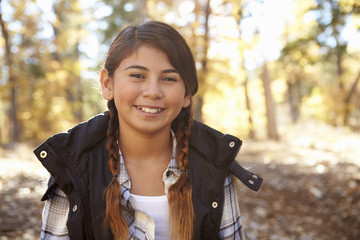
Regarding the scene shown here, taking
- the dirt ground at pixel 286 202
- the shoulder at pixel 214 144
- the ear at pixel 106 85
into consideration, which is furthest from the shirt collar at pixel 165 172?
the dirt ground at pixel 286 202

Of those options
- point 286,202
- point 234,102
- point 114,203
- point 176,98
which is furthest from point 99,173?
point 234,102

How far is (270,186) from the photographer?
5809 mm

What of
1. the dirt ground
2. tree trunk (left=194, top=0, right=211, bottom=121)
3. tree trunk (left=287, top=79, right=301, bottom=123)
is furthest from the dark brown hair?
tree trunk (left=287, top=79, right=301, bottom=123)

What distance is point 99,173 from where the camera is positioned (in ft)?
6.35

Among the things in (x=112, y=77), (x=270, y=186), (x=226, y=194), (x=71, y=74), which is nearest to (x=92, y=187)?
(x=112, y=77)

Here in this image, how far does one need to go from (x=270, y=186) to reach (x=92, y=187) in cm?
463

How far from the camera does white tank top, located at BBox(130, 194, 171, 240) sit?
199 cm

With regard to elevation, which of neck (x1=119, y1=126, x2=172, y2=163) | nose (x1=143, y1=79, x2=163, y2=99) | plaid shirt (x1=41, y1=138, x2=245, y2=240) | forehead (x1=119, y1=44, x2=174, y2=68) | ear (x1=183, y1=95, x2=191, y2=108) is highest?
forehead (x1=119, y1=44, x2=174, y2=68)

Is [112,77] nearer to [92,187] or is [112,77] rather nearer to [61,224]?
[92,187]

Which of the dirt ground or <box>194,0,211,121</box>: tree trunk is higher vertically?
<box>194,0,211,121</box>: tree trunk

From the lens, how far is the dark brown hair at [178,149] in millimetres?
1877

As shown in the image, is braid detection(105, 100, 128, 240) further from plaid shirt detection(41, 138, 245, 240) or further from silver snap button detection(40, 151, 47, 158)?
silver snap button detection(40, 151, 47, 158)

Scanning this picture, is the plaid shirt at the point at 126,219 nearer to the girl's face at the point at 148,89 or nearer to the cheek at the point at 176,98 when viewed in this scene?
the girl's face at the point at 148,89

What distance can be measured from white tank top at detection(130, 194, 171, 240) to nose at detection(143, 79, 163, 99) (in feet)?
2.19
